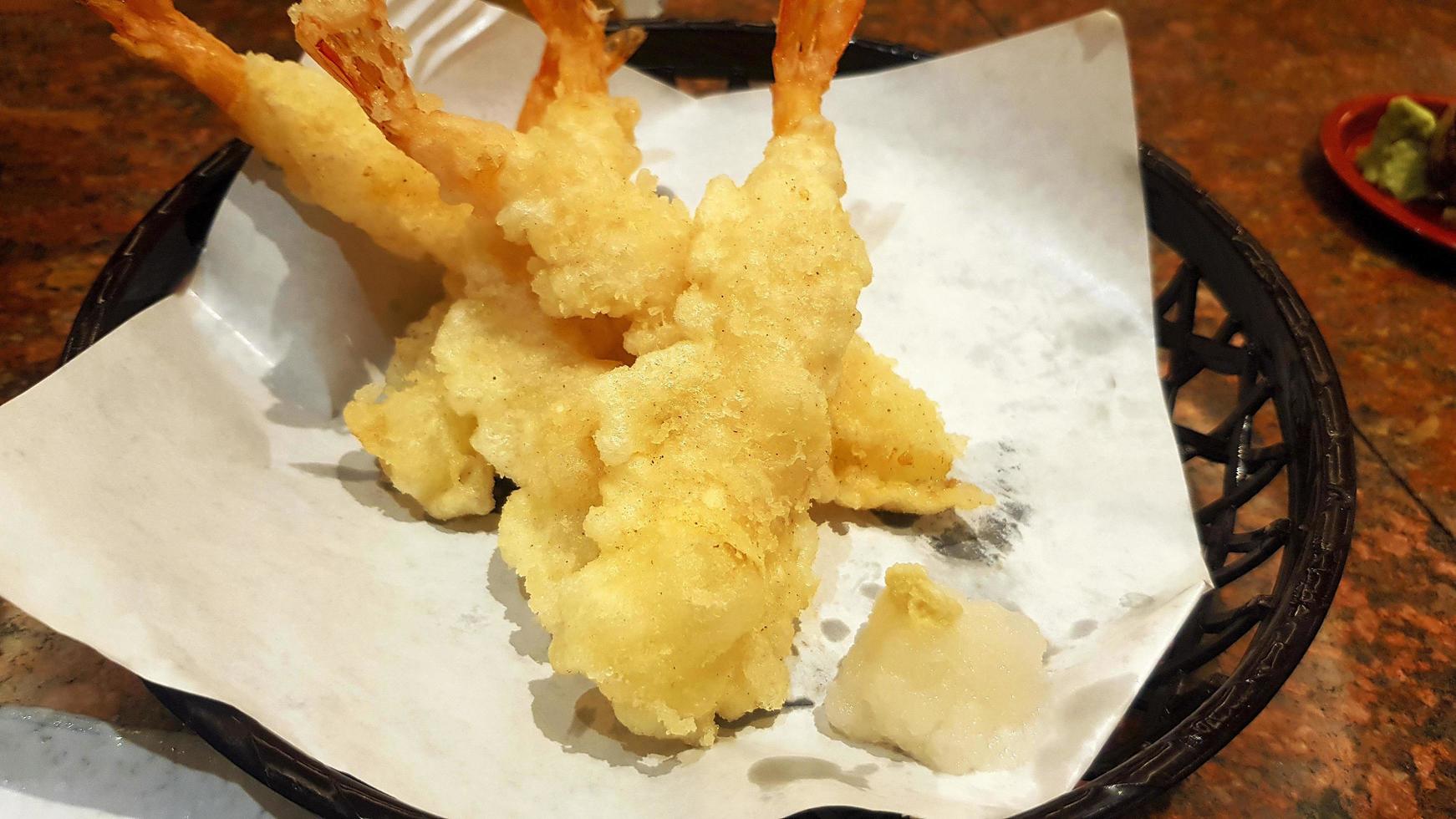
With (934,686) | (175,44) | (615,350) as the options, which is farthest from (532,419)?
(175,44)

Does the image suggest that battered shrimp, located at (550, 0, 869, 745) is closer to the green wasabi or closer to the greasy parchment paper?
the greasy parchment paper

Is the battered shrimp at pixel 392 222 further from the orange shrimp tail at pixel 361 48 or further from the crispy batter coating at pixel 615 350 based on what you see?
the orange shrimp tail at pixel 361 48

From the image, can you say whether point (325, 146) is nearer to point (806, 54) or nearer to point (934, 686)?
point (806, 54)

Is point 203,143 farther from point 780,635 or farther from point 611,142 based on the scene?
point 780,635

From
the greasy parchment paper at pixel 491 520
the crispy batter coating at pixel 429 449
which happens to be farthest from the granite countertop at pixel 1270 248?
the crispy batter coating at pixel 429 449

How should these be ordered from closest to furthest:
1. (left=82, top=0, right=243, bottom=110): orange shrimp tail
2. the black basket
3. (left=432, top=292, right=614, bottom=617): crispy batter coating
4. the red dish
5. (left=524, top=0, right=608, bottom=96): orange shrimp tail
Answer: the black basket, (left=432, top=292, right=614, bottom=617): crispy batter coating, (left=82, top=0, right=243, bottom=110): orange shrimp tail, (left=524, top=0, right=608, bottom=96): orange shrimp tail, the red dish

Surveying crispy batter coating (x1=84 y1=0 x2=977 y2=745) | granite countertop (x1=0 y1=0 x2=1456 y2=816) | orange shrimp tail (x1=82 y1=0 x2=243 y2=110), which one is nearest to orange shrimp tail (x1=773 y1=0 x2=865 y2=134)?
crispy batter coating (x1=84 y1=0 x2=977 y2=745)

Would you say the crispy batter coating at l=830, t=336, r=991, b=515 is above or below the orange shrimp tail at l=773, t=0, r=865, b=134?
below
